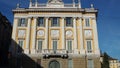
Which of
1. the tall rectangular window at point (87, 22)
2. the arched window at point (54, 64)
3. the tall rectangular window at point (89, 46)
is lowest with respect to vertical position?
the arched window at point (54, 64)

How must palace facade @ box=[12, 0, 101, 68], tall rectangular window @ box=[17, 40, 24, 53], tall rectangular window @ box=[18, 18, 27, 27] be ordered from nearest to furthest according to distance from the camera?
palace facade @ box=[12, 0, 101, 68], tall rectangular window @ box=[17, 40, 24, 53], tall rectangular window @ box=[18, 18, 27, 27]

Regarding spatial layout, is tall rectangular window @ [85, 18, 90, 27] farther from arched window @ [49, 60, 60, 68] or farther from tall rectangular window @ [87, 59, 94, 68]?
arched window @ [49, 60, 60, 68]

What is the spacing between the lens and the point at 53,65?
128ft

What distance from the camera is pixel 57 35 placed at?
136 ft

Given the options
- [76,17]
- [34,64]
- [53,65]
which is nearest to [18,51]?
[34,64]

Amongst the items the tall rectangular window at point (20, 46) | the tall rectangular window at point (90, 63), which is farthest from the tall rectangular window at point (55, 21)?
the tall rectangular window at point (90, 63)

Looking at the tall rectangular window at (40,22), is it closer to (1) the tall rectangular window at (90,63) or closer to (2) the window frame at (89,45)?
(2) the window frame at (89,45)

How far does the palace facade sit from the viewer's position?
3922cm

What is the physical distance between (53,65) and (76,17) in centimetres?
1023

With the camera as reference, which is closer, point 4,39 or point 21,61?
point 21,61

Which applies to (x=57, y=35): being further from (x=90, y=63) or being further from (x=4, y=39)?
(x=4, y=39)

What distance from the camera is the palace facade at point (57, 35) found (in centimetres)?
3922

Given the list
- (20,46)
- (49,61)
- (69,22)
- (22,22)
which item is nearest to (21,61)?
(20,46)

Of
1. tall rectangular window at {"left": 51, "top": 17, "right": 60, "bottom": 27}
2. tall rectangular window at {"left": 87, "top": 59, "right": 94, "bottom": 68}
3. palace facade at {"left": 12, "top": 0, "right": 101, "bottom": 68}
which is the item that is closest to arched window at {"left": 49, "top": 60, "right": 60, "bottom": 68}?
palace facade at {"left": 12, "top": 0, "right": 101, "bottom": 68}
